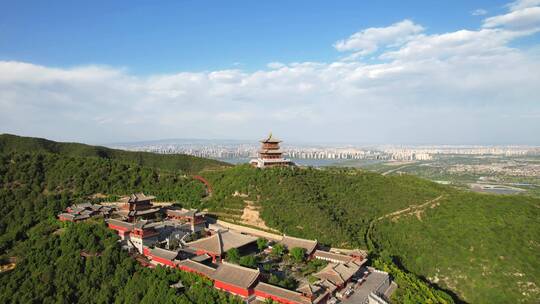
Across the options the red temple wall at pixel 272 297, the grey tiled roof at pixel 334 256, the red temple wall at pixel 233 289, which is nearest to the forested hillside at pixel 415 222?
the grey tiled roof at pixel 334 256

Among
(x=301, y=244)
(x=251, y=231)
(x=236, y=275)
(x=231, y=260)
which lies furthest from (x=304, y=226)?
(x=236, y=275)

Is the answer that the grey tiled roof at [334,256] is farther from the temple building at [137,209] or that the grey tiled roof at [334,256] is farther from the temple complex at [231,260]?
the temple building at [137,209]

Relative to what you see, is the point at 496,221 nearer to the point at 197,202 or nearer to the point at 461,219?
the point at 461,219

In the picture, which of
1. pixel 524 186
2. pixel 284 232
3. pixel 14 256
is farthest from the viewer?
pixel 524 186

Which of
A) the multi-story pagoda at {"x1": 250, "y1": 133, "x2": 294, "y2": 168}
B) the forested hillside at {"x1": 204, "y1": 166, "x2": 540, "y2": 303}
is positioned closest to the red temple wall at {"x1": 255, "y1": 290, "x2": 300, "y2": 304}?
the forested hillside at {"x1": 204, "y1": 166, "x2": 540, "y2": 303}

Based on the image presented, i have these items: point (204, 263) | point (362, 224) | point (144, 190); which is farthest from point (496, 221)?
point (144, 190)

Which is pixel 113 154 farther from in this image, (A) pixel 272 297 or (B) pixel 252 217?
(A) pixel 272 297
